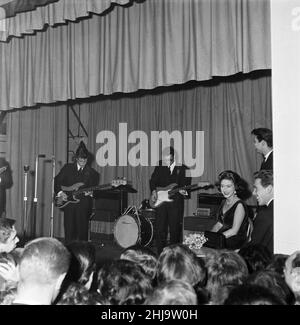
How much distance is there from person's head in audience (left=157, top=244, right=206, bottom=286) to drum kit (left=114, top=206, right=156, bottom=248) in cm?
434

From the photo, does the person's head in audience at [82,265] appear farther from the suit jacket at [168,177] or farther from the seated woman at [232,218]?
the suit jacket at [168,177]

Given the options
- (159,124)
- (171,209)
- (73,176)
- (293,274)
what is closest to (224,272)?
(293,274)

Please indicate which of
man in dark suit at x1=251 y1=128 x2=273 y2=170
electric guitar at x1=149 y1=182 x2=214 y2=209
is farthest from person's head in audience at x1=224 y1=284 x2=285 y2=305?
electric guitar at x1=149 y1=182 x2=214 y2=209

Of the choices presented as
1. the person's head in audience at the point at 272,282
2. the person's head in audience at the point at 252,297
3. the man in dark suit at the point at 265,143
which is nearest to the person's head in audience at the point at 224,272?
the person's head in audience at the point at 272,282

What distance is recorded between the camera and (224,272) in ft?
7.66

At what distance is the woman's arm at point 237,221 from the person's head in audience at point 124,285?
2.23 meters

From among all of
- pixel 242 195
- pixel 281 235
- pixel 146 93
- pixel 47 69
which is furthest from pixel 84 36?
pixel 281 235

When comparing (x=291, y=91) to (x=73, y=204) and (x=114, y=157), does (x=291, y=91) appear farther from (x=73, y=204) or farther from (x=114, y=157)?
(x=114, y=157)

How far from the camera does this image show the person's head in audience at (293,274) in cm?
226

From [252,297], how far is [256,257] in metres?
1.07

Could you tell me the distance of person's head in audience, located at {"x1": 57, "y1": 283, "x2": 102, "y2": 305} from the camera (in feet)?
6.64

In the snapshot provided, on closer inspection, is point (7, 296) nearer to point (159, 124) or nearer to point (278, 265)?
point (278, 265)

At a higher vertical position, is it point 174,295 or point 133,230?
point 174,295
